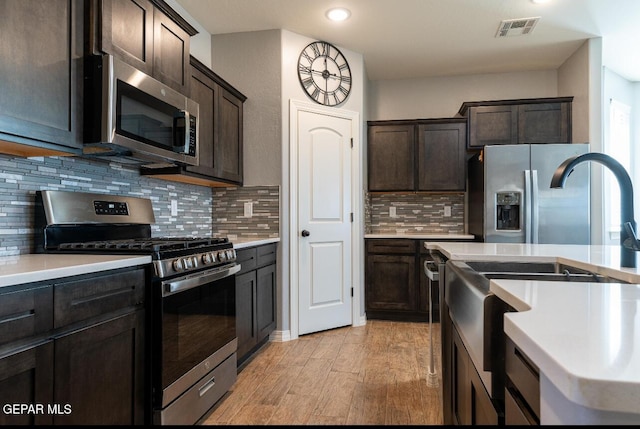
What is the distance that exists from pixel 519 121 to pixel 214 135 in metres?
3.00

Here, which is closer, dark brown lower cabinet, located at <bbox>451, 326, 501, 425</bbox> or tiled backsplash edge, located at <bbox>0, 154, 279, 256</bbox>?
dark brown lower cabinet, located at <bbox>451, 326, 501, 425</bbox>

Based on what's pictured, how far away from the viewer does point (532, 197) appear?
359cm

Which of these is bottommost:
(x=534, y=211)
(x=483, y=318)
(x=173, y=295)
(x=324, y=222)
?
(x=173, y=295)

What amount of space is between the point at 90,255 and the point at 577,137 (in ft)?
13.8

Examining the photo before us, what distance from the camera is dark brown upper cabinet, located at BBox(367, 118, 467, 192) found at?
415 centimetres

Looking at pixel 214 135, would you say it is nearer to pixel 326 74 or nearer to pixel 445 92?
pixel 326 74

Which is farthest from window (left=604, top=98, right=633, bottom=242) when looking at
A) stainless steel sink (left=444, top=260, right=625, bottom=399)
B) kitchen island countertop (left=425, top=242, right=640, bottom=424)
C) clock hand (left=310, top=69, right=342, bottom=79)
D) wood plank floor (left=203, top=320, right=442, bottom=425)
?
kitchen island countertop (left=425, top=242, right=640, bottom=424)

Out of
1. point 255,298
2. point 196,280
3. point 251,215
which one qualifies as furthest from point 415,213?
point 196,280

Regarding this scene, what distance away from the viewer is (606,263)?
1260 millimetres

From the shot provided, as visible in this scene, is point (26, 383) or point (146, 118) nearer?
point (26, 383)

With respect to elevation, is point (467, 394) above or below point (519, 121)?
below

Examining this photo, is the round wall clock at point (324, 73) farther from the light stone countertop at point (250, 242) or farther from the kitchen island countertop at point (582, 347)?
the kitchen island countertop at point (582, 347)

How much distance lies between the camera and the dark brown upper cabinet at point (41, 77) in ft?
4.54

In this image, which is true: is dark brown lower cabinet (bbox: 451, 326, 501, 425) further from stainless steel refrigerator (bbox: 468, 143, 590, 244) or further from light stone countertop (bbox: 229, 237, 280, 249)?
stainless steel refrigerator (bbox: 468, 143, 590, 244)
